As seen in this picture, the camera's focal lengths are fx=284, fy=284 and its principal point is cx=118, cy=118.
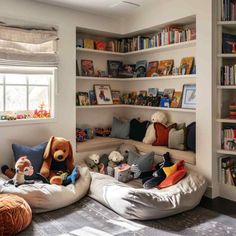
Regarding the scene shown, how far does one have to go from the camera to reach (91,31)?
409cm

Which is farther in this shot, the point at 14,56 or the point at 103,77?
the point at 103,77

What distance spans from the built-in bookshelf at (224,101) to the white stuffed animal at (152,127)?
2.94 ft

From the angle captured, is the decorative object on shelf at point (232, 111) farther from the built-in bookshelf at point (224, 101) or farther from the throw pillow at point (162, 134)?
the throw pillow at point (162, 134)

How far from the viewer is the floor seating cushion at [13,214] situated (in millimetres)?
2195

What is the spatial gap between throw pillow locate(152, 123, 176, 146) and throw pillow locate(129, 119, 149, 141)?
0.34 meters

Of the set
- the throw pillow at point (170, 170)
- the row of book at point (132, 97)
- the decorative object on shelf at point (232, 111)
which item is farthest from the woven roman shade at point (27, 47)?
the decorative object on shelf at point (232, 111)

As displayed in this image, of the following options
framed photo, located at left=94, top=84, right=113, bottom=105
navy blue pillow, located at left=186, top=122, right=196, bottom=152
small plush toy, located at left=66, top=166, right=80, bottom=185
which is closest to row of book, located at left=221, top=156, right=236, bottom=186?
navy blue pillow, located at left=186, top=122, right=196, bottom=152

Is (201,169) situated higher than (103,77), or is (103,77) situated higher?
(103,77)

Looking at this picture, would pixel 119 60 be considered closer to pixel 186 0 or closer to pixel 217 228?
pixel 186 0

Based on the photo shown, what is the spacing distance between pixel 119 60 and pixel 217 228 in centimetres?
303

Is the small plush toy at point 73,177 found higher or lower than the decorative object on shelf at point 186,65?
lower

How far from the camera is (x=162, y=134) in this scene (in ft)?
12.2

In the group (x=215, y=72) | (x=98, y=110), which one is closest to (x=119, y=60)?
(x=98, y=110)

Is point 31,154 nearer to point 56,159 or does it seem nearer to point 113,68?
point 56,159
